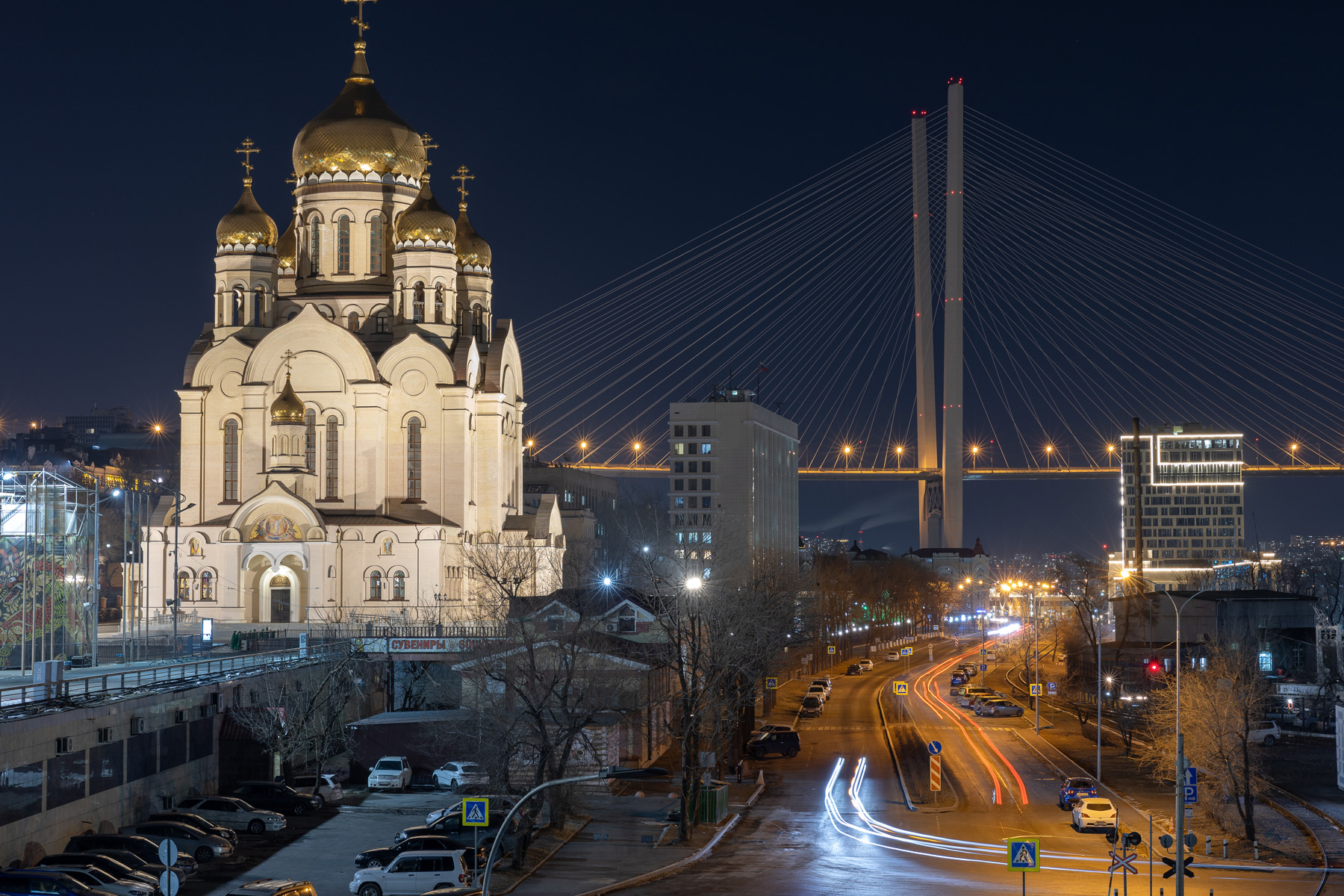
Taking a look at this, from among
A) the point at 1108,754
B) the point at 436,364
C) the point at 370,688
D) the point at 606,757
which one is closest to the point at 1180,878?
the point at 606,757

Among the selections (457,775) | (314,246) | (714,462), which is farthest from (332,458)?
(714,462)

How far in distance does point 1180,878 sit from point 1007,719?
37.5 meters

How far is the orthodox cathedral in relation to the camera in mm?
66438

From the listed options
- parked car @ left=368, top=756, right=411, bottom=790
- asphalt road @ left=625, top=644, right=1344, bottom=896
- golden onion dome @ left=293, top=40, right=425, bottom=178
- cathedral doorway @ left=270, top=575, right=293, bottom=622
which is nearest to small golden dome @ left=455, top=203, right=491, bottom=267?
golden onion dome @ left=293, top=40, right=425, bottom=178

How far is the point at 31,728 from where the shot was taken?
30766mm

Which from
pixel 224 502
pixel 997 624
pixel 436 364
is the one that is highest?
pixel 436 364

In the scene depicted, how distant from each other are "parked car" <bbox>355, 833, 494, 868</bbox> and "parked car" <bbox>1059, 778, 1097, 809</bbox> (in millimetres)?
16764

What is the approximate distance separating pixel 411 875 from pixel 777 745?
23387mm

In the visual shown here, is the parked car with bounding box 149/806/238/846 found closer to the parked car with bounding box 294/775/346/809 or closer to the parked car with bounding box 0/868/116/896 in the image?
the parked car with bounding box 294/775/346/809

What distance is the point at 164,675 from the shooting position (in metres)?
43.8

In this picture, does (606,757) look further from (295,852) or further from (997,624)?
(997,624)

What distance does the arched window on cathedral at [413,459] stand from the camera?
70.9 metres

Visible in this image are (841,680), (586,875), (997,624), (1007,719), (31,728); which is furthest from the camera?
(997,624)

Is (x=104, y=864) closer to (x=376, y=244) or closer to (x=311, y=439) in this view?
(x=311, y=439)
